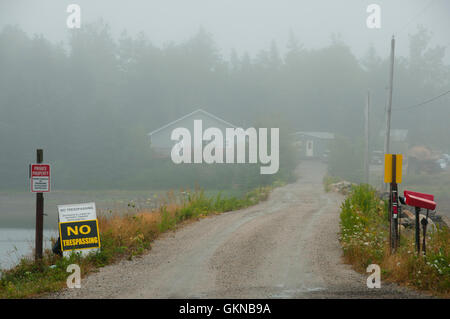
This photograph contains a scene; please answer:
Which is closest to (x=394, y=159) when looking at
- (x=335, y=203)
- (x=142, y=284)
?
(x=142, y=284)

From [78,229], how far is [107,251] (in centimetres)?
74

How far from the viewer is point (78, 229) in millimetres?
10188

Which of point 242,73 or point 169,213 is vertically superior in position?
point 242,73

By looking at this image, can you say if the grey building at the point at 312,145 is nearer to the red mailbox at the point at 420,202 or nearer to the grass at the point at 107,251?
the grass at the point at 107,251

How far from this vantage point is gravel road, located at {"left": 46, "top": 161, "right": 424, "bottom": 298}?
7.80m

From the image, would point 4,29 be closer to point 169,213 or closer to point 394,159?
point 169,213

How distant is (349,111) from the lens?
79.1 metres

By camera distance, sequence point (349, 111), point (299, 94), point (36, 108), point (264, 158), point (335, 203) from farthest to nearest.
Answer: point (299, 94) → point (349, 111) → point (36, 108) → point (264, 158) → point (335, 203)

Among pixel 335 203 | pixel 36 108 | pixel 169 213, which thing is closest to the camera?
pixel 169 213

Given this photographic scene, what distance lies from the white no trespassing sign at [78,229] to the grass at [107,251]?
0.20 meters

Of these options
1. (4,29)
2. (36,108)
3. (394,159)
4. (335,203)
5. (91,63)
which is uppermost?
(4,29)

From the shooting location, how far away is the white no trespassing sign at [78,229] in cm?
1000

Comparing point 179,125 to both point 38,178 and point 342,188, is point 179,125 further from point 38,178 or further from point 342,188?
point 38,178

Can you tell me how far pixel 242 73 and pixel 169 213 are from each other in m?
76.4
